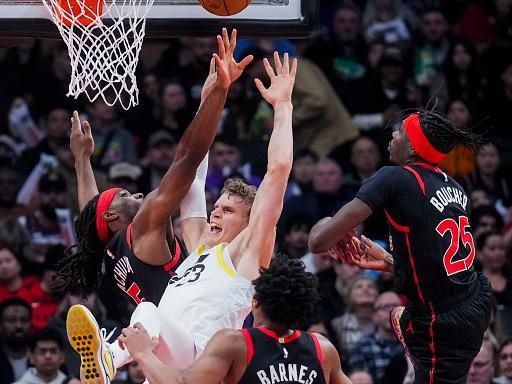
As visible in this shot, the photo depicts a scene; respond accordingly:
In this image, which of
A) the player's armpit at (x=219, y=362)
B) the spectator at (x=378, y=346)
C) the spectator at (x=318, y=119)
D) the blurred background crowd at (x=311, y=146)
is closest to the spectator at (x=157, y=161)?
the blurred background crowd at (x=311, y=146)

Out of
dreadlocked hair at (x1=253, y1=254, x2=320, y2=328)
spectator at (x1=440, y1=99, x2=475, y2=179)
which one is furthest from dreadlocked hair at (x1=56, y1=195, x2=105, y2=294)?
spectator at (x1=440, y1=99, x2=475, y2=179)

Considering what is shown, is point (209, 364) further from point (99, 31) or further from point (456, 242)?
point (99, 31)

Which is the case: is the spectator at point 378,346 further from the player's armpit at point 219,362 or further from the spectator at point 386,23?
the player's armpit at point 219,362

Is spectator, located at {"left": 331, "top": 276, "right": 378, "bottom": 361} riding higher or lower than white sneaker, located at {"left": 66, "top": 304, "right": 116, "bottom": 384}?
lower

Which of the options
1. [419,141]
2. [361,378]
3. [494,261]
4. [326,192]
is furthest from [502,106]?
[419,141]

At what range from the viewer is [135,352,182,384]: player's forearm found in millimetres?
6281

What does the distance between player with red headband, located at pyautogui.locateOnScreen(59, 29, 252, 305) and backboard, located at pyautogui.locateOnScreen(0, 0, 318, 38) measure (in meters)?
0.60

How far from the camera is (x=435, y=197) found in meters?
6.88

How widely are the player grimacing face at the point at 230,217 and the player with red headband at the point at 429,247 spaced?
533 mm

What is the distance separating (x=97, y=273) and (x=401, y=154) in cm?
214

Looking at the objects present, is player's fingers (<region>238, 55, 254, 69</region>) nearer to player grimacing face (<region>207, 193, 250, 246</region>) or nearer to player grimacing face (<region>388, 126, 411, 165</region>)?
player grimacing face (<region>207, 193, 250, 246</region>)

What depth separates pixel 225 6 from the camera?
7707 mm

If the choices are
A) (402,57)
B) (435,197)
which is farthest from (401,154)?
(402,57)

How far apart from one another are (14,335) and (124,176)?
2.00 meters
